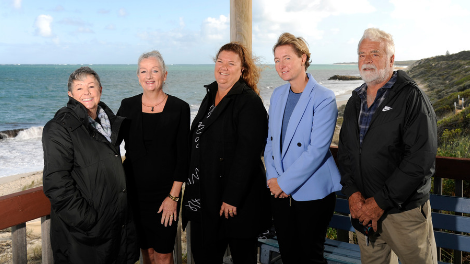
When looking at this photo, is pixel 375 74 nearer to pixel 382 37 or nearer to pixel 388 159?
pixel 382 37

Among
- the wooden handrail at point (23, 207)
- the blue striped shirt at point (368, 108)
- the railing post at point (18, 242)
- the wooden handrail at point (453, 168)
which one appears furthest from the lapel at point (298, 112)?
the railing post at point (18, 242)

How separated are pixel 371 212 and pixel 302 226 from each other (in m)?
0.37

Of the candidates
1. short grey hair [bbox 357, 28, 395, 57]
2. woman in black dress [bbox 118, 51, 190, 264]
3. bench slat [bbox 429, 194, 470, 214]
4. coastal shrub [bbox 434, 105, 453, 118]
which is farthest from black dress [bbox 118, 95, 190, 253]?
coastal shrub [bbox 434, 105, 453, 118]

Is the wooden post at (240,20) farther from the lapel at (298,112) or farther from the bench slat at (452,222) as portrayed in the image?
the bench slat at (452,222)

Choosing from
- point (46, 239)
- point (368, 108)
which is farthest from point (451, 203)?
point (46, 239)

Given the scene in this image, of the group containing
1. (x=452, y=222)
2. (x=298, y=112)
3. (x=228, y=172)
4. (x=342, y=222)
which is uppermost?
(x=298, y=112)

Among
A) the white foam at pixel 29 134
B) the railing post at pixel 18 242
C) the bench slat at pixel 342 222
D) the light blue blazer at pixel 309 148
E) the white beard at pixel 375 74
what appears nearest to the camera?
the railing post at pixel 18 242

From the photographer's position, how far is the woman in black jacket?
1552 millimetres

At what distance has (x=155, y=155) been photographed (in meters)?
2.04

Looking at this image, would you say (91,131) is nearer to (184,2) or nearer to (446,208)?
(446,208)

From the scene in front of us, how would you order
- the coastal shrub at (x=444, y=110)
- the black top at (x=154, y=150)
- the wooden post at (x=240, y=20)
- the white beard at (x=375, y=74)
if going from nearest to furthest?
the white beard at (x=375, y=74)
the black top at (x=154, y=150)
the wooden post at (x=240, y=20)
the coastal shrub at (x=444, y=110)

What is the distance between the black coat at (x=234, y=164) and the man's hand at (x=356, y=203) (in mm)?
488

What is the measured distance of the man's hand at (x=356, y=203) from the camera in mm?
1787

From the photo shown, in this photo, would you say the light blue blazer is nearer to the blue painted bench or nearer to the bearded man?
the bearded man
